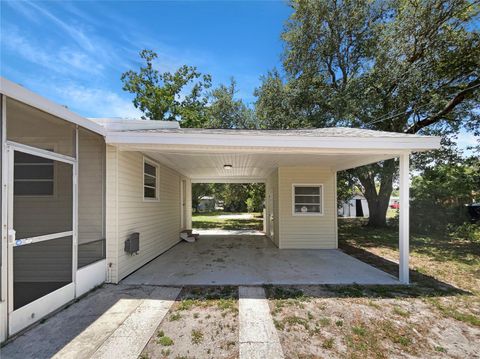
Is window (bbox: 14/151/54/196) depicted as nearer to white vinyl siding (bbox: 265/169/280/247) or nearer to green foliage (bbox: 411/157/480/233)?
white vinyl siding (bbox: 265/169/280/247)

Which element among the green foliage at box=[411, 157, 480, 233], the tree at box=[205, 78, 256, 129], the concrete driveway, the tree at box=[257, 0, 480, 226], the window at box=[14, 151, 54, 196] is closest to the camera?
the window at box=[14, 151, 54, 196]

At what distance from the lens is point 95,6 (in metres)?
6.81

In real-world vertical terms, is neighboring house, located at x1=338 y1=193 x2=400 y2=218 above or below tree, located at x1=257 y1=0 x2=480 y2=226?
below

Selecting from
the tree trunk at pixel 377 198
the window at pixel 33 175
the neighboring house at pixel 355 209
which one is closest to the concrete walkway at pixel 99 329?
the window at pixel 33 175

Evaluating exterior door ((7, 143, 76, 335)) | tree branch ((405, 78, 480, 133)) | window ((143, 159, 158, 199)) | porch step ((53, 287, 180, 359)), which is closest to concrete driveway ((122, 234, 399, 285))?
porch step ((53, 287, 180, 359))

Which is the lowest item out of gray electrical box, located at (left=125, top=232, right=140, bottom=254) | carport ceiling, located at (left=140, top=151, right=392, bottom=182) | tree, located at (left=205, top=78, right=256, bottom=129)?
gray electrical box, located at (left=125, top=232, right=140, bottom=254)

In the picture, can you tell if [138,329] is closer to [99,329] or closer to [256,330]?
[99,329]

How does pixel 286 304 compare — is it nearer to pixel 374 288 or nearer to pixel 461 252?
pixel 374 288

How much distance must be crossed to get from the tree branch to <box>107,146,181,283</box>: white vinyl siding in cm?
1046

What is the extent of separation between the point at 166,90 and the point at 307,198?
15.5m

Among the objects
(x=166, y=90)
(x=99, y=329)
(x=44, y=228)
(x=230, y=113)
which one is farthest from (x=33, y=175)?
(x=166, y=90)

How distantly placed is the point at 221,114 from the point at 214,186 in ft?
22.4

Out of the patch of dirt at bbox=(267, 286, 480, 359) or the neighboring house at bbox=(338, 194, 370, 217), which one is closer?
the patch of dirt at bbox=(267, 286, 480, 359)

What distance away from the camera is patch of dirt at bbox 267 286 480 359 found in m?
2.62
